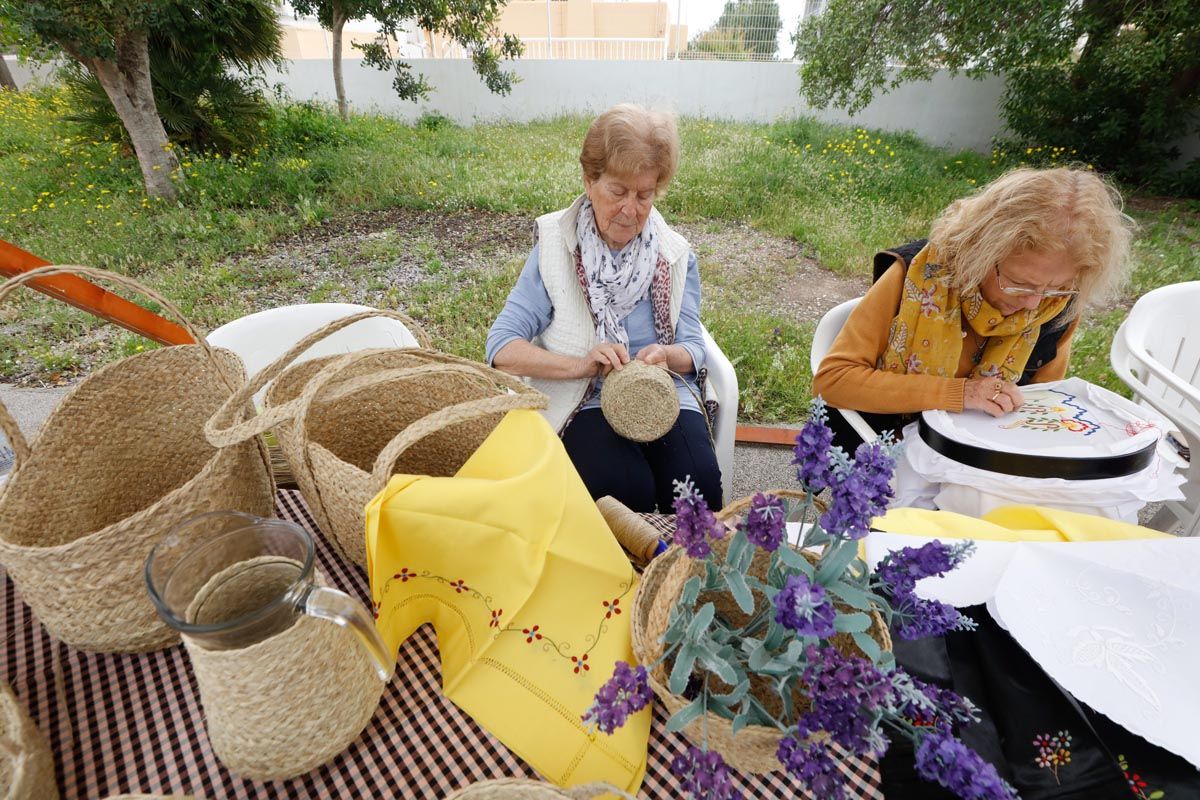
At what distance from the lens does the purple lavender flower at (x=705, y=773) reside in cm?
44

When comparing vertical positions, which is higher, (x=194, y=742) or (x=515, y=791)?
(x=515, y=791)

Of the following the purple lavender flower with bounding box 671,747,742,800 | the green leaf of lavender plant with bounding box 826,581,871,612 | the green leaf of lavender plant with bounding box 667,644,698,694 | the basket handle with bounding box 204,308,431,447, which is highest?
the basket handle with bounding box 204,308,431,447

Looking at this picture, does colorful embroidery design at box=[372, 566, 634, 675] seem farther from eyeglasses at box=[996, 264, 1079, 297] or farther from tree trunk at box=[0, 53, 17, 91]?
tree trunk at box=[0, 53, 17, 91]

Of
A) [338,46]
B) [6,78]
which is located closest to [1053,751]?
[338,46]

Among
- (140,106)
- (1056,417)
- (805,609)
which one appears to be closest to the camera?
(805,609)

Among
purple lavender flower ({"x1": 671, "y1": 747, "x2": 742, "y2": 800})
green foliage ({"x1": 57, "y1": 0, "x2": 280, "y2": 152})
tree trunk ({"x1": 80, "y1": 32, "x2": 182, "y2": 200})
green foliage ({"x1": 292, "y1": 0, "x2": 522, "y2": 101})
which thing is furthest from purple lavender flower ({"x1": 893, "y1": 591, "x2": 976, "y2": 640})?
green foliage ({"x1": 57, "y1": 0, "x2": 280, "y2": 152})

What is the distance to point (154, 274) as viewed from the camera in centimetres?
375

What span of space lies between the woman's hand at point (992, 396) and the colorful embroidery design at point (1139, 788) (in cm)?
88

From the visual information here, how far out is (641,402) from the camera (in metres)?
1.31

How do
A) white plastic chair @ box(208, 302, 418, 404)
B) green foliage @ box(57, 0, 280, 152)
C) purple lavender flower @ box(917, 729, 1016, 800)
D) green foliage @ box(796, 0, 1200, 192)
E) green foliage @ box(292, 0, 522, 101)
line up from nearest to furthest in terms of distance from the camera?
purple lavender flower @ box(917, 729, 1016, 800)
white plastic chair @ box(208, 302, 418, 404)
green foliage @ box(57, 0, 280, 152)
green foliage @ box(292, 0, 522, 101)
green foliage @ box(796, 0, 1200, 192)

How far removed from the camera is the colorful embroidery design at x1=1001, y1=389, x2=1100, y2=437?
125cm

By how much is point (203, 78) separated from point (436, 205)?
8.48ft

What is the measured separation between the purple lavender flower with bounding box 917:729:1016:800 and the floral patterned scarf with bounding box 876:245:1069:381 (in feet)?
3.99

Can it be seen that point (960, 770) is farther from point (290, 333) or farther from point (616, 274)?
point (290, 333)
